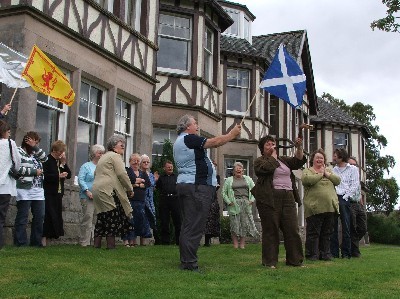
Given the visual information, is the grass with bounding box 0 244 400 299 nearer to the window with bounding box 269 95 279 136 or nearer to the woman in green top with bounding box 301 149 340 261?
the woman in green top with bounding box 301 149 340 261

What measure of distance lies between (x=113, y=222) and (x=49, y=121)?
3.48 m

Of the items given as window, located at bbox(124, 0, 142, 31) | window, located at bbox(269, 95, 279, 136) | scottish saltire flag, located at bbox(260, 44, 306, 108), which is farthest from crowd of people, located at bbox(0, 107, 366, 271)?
window, located at bbox(269, 95, 279, 136)

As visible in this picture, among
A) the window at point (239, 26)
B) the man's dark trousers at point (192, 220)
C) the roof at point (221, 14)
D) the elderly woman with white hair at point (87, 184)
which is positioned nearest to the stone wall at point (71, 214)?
the elderly woman with white hair at point (87, 184)

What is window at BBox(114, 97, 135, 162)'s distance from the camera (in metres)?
14.7

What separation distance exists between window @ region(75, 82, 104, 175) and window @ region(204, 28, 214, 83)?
671cm

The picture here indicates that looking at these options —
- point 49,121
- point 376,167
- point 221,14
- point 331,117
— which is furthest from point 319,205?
point 376,167

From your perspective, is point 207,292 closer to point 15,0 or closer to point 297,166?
point 297,166

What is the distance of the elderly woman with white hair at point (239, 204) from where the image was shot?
43.4 ft

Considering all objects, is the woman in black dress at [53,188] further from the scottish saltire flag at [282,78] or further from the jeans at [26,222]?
the scottish saltire flag at [282,78]

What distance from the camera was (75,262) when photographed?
746cm

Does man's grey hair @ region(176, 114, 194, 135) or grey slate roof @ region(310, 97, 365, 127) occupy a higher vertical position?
grey slate roof @ region(310, 97, 365, 127)

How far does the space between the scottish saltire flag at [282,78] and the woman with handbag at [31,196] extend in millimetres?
3757

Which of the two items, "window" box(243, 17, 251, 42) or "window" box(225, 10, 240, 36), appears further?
"window" box(243, 17, 251, 42)

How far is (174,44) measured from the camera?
61.7 ft
